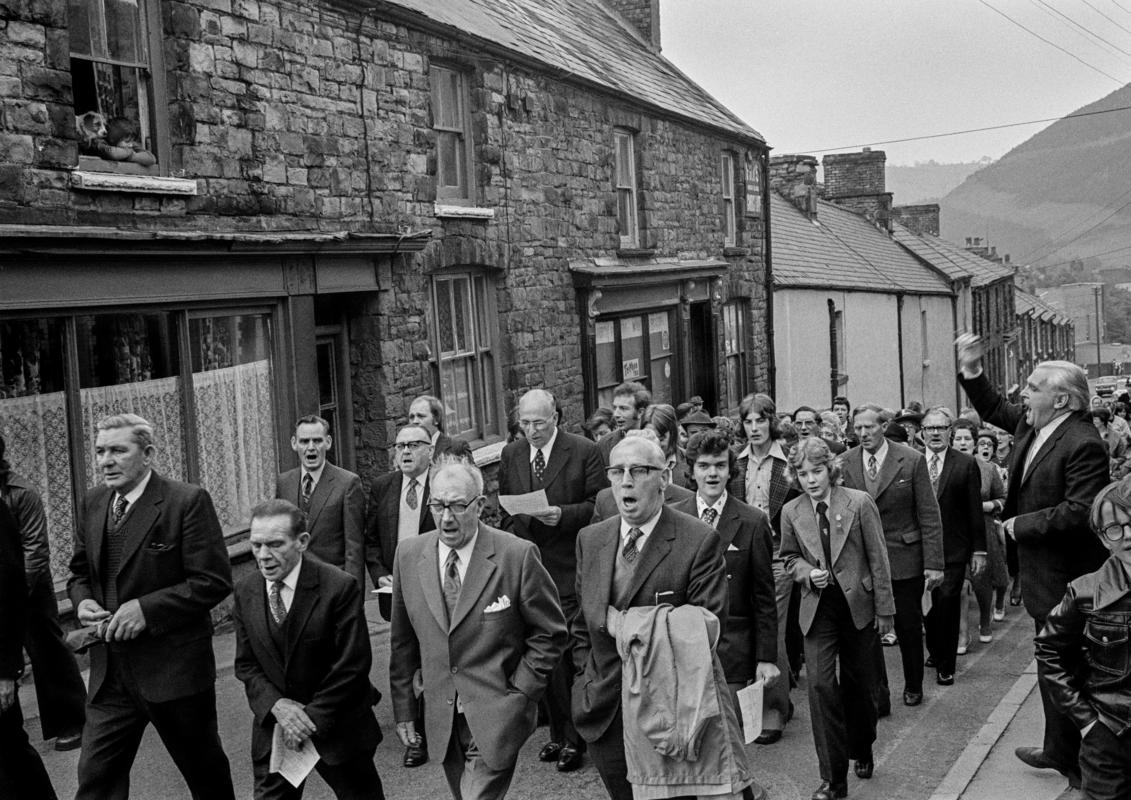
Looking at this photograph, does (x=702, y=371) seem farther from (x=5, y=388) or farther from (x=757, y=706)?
(x=757, y=706)

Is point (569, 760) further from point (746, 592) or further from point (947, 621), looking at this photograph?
point (947, 621)

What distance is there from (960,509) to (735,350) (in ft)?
46.0

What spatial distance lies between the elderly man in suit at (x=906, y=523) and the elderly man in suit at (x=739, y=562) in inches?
91.8

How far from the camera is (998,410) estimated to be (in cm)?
738

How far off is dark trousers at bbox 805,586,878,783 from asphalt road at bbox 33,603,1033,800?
0.31 meters

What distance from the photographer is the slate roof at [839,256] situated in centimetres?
2844

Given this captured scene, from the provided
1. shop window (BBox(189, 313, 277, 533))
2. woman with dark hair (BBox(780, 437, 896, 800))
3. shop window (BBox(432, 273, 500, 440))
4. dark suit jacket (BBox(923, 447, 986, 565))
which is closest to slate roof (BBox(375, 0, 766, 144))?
shop window (BBox(432, 273, 500, 440))

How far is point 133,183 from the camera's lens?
939 cm

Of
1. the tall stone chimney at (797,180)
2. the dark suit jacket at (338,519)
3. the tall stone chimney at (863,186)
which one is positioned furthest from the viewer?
the tall stone chimney at (863,186)

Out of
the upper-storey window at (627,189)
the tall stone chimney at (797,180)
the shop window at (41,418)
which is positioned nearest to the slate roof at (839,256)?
the tall stone chimney at (797,180)

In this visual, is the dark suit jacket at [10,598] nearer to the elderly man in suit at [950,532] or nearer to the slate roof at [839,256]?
the elderly man in suit at [950,532]

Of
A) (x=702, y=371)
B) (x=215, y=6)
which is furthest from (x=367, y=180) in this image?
Answer: (x=702, y=371)

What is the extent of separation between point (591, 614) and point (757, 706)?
94 centimetres

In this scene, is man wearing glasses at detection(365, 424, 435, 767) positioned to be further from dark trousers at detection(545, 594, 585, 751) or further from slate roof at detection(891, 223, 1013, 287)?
slate roof at detection(891, 223, 1013, 287)
